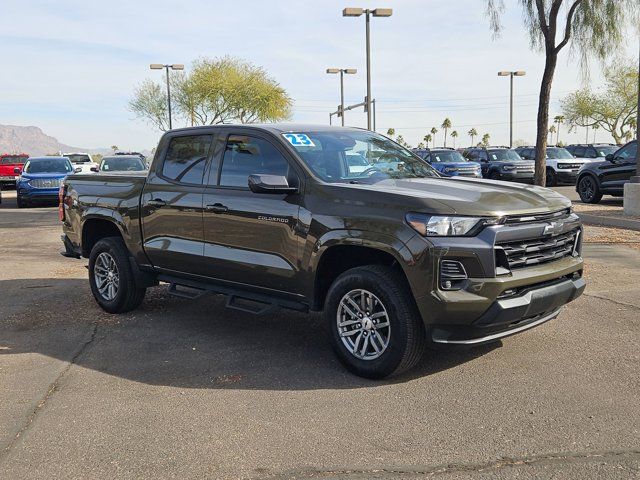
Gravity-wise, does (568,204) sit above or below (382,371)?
above

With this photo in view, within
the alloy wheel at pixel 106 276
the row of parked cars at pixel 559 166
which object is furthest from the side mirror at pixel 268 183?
the row of parked cars at pixel 559 166

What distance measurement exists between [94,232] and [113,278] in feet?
2.59

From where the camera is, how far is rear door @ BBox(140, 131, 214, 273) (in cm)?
595

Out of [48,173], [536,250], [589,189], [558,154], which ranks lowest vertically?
[589,189]

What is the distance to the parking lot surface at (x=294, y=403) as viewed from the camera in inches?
139

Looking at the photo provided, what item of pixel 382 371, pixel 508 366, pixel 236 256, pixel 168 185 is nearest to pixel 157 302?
pixel 168 185

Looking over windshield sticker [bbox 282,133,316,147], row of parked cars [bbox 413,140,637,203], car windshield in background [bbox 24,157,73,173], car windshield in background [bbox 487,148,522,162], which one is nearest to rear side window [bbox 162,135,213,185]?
windshield sticker [bbox 282,133,316,147]

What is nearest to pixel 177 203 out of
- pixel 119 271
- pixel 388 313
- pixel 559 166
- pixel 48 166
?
pixel 119 271

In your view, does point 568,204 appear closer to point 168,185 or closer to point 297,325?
point 297,325

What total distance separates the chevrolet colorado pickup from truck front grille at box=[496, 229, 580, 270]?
0.4 inches

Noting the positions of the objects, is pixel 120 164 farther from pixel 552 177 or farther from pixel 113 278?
pixel 552 177

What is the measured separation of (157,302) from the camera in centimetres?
752

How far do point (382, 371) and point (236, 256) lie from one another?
165cm

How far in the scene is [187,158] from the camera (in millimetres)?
6246
